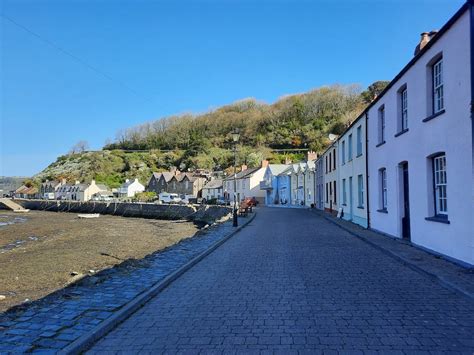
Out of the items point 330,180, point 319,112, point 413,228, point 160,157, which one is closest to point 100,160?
point 160,157

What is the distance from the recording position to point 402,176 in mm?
14117

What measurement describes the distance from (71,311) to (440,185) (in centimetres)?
903

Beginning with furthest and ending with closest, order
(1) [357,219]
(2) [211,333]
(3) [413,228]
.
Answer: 1. (1) [357,219]
2. (3) [413,228]
3. (2) [211,333]

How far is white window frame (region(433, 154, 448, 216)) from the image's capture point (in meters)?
10.6

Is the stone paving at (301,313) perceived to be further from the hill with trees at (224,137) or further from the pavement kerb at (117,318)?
the hill with trees at (224,137)

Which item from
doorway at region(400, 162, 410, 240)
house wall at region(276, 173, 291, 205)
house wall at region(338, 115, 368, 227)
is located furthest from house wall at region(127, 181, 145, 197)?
doorway at region(400, 162, 410, 240)

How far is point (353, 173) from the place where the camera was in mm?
22625

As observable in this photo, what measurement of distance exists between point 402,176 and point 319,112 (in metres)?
98.9

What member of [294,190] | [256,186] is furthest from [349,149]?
[256,186]

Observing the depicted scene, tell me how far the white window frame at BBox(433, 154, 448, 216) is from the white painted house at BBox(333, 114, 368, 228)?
823 centimetres

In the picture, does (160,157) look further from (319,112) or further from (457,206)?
(457,206)

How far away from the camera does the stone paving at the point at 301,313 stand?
4.85 meters

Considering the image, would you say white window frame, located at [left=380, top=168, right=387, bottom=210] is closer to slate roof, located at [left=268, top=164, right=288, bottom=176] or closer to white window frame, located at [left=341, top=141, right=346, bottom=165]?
white window frame, located at [left=341, top=141, right=346, bottom=165]

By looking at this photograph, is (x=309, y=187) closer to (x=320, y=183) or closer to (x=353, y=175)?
(x=320, y=183)
